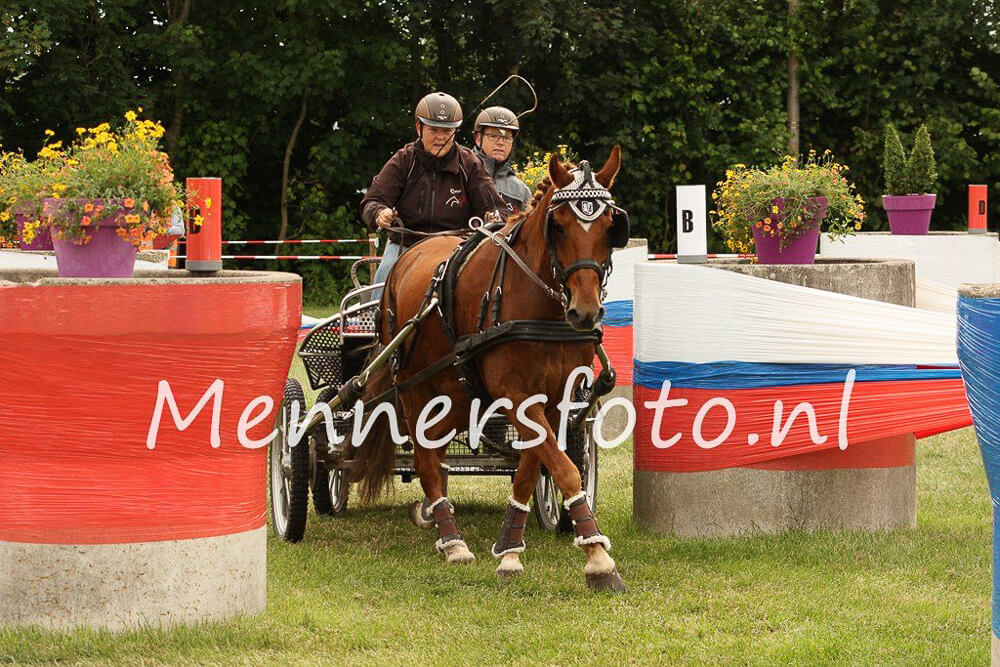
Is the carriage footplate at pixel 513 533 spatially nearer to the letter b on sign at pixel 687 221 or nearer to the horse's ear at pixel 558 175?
the horse's ear at pixel 558 175

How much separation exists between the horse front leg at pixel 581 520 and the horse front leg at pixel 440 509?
0.82m

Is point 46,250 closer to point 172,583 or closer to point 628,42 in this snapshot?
point 172,583

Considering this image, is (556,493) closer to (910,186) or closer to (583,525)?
(583,525)

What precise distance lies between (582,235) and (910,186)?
32.1 ft

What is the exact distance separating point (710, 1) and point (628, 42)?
1774mm

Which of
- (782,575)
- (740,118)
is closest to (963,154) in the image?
(740,118)

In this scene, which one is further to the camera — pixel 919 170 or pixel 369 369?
pixel 919 170

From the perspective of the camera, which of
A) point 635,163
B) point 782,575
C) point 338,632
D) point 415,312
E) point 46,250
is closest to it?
point 338,632

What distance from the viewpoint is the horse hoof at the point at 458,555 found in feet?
21.0

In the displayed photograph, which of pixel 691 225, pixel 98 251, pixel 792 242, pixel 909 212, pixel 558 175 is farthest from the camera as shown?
pixel 909 212

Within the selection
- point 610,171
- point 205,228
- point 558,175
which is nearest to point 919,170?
point 610,171

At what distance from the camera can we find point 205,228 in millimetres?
5363

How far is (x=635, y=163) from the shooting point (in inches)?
950

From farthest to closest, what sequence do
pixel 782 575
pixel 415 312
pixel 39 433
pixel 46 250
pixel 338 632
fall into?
pixel 46 250, pixel 415 312, pixel 782 575, pixel 338 632, pixel 39 433
